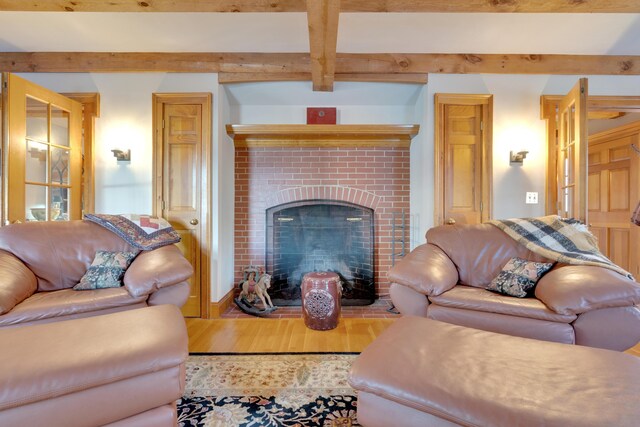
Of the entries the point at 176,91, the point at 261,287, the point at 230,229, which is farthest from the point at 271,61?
the point at 261,287

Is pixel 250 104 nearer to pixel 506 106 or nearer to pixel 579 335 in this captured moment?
pixel 506 106

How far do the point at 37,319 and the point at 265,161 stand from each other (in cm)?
215

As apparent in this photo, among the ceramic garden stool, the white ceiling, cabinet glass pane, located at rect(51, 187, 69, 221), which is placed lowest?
the ceramic garden stool

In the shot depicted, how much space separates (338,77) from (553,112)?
198 centimetres

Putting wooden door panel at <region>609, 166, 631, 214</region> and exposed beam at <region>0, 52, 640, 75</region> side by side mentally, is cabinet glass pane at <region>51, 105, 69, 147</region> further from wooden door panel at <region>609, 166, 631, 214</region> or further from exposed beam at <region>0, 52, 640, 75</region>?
wooden door panel at <region>609, 166, 631, 214</region>

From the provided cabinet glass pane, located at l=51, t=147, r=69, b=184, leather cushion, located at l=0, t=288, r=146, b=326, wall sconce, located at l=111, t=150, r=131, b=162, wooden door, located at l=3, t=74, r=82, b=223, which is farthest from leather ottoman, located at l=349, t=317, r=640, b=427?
cabinet glass pane, located at l=51, t=147, r=69, b=184

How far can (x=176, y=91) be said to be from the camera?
106 inches

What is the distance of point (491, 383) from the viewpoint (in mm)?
878

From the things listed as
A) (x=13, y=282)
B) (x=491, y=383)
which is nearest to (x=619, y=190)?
(x=491, y=383)

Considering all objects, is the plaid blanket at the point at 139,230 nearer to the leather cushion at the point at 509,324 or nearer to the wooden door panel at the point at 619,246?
the leather cushion at the point at 509,324

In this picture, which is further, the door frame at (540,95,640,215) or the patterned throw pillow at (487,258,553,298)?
the door frame at (540,95,640,215)

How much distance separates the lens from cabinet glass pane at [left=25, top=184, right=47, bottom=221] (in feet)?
7.68

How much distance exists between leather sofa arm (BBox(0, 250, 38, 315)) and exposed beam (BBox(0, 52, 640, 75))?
1787mm

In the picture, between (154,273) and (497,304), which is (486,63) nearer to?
(497,304)
